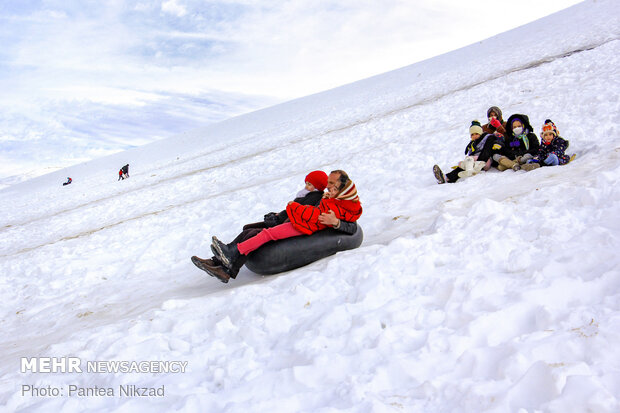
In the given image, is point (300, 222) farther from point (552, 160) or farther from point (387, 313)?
point (552, 160)

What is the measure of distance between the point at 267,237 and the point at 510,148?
187 inches

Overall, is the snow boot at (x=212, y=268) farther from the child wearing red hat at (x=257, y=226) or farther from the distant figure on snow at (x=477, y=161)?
the distant figure on snow at (x=477, y=161)

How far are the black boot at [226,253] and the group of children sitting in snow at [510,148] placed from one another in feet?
13.3

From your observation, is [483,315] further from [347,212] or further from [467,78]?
[467,78]

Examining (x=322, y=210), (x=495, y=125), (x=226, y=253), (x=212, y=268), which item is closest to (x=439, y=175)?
(x=495, y=125)

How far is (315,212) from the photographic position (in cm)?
484

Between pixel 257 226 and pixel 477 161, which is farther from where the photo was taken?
pixel 477 161

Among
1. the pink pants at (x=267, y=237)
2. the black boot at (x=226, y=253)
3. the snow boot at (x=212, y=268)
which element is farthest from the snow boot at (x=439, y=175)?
the snow boot at (x=212, y=268)

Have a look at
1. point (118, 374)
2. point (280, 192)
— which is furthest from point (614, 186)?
point (280, 192)

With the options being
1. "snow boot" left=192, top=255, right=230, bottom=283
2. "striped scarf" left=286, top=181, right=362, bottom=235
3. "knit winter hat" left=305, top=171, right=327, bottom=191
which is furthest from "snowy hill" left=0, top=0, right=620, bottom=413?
"knit winter hat" left=305, top=171, right=327, bottom=191

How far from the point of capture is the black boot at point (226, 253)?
4828mm

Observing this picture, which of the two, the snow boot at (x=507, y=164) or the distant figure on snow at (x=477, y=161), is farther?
the distant figure on snow at (x=477, y=161)

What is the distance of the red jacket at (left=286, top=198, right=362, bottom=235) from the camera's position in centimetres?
Result: 485

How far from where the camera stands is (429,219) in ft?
18.4
